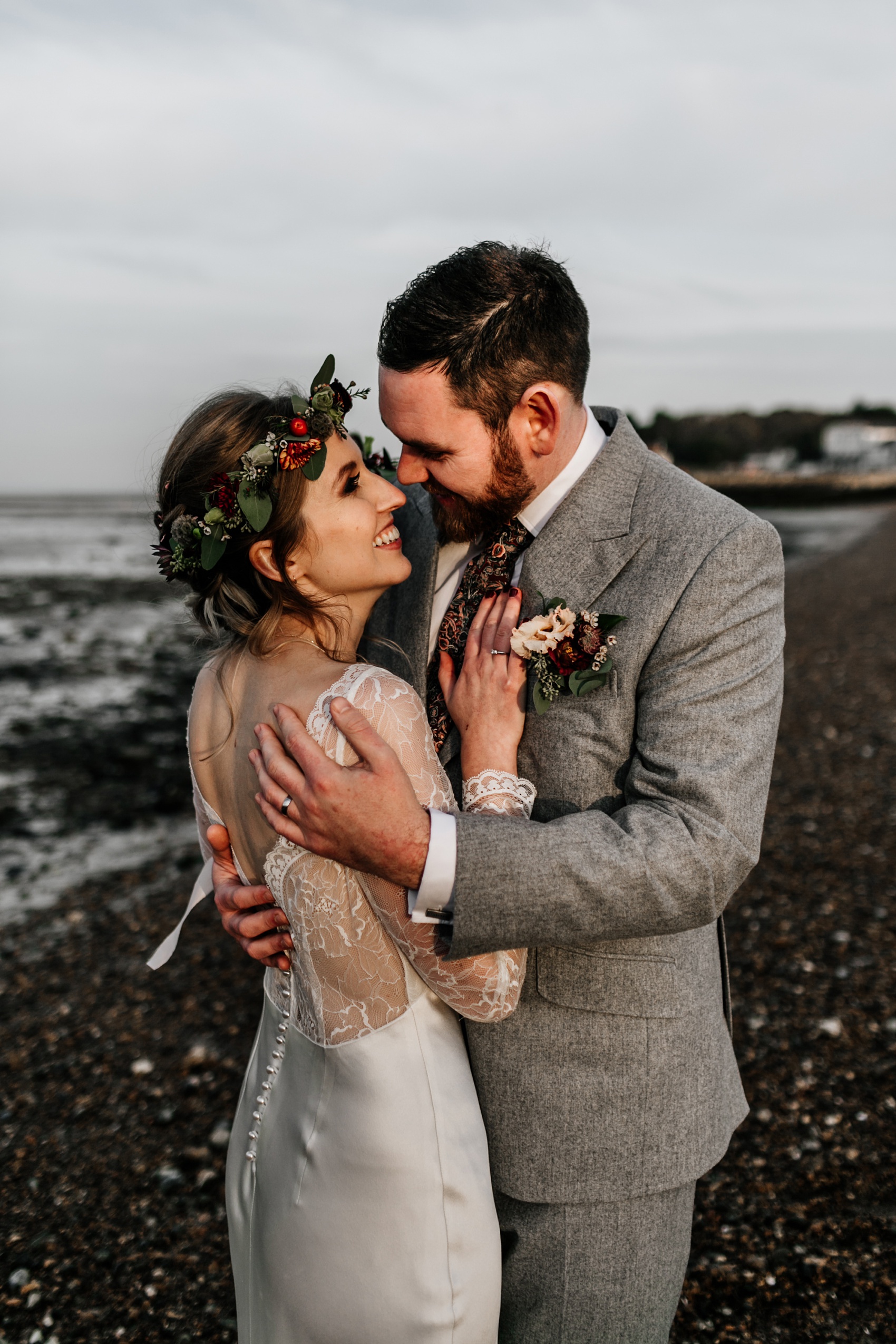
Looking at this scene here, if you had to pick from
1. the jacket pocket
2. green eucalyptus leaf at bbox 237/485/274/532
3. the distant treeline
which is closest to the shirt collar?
green eucalyptus leaf at bbox 237/485/274/532

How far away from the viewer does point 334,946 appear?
2.23 metres

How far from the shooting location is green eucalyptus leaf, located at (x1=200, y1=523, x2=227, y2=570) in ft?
8.18

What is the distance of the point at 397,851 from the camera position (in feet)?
6.52

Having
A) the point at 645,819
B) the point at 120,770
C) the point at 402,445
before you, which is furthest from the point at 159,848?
the point at 645,819

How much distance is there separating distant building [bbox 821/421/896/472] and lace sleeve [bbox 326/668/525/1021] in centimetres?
13812

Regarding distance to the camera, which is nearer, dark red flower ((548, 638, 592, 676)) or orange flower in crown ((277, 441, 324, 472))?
dark red flower ((548, 638, 592, 676))

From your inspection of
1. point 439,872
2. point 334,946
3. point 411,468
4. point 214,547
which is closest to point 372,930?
point 334,946

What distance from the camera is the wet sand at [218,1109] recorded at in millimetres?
3811

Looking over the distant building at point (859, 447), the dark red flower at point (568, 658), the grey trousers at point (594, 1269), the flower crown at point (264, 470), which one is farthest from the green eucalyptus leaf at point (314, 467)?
the distant building at point (859, 447)

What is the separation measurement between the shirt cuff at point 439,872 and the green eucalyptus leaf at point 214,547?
0.93 metres

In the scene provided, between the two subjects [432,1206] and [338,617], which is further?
[338,617]

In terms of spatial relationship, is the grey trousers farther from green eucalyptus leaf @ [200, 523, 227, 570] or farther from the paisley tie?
green eucalyptus leaf @ [200, 523, 227, 570]

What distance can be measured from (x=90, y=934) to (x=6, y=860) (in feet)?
5.91

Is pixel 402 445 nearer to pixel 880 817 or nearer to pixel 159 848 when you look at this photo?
pixel 159 848
